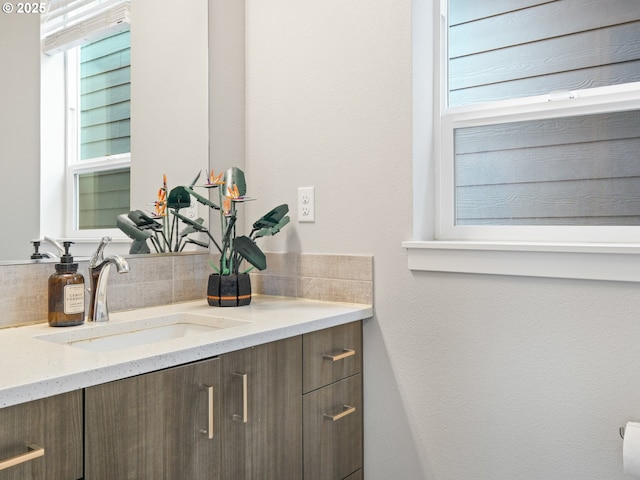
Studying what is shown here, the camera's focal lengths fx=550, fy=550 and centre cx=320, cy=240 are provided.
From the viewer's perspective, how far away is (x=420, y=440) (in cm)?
162

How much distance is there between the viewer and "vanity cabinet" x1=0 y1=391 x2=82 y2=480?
866 mm

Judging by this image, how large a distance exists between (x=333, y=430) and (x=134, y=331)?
619mm

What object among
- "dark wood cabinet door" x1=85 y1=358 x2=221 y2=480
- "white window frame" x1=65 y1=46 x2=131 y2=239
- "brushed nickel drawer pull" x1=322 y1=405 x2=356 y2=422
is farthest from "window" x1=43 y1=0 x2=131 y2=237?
"brushed nickel drawer pull" x1=322 y1=405 x2=356 y2=422

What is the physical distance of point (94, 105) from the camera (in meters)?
1.59

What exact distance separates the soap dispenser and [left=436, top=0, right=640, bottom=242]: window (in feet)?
3.43

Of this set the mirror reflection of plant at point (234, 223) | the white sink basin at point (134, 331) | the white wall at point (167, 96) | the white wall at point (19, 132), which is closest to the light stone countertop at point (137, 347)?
the white sink basin at point (134, 331)

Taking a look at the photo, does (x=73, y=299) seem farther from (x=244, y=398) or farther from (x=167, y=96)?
(x=167, y=96)

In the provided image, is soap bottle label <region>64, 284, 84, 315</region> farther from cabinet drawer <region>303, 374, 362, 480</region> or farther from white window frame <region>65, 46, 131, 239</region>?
cabinet drawer <region>303, 374, 362, 480</region>

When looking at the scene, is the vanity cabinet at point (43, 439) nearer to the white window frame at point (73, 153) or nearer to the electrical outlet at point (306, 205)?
the white window frame at point (73, 153)

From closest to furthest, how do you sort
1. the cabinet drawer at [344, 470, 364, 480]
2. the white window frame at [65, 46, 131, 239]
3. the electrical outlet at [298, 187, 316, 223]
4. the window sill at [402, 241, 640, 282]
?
the window sill at [402, 241, 640, 282], the white window frame at [65, 46, 131, 239], the cabinet drawer at [344, 470, 364, 480], the electrical outlet at [298, 187, 316, 223]

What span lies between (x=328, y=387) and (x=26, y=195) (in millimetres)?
950

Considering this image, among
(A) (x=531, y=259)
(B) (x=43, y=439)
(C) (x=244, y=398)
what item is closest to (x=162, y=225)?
(C) (x=244, y=398)

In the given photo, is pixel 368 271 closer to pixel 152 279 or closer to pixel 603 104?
pixel 152 279

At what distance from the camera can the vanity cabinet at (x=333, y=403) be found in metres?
1.46
